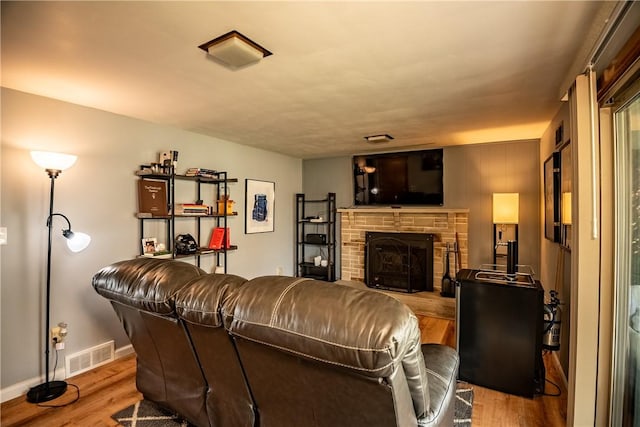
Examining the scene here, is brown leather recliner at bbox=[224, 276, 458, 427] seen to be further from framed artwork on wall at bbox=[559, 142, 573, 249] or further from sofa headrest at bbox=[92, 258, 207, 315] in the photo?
framed artwork on wall at bbox=[559, 142, 573, 249]

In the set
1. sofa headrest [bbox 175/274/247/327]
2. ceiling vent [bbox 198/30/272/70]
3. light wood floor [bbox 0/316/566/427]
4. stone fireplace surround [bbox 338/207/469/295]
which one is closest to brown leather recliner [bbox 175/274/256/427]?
sofa headrest [bbox 175/274/247/327]

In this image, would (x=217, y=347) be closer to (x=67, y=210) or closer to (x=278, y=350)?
(x=278, y=350)

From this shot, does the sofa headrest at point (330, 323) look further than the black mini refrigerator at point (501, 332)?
No

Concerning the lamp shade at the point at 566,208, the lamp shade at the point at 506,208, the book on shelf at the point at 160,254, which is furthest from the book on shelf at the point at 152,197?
the lamp shade at the point at 506,208

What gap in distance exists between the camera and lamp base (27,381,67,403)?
2.33 meters

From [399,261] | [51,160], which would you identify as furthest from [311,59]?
[399,261]

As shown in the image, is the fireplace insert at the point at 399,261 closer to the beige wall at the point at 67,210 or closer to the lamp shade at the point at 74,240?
the beige wall at the point at 67,210

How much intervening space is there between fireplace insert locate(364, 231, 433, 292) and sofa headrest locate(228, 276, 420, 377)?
12.2 ft

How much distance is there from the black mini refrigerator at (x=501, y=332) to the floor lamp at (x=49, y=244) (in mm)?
3104

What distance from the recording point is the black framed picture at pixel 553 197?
2844 mm

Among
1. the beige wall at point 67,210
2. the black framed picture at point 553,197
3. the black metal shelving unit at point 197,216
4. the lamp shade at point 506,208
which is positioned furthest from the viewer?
the lamp shade at point 506,208

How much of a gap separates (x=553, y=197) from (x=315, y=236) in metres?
3.43

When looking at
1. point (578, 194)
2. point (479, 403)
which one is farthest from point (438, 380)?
point (578, 194)

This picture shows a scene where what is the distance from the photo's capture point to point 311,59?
1.93 m
